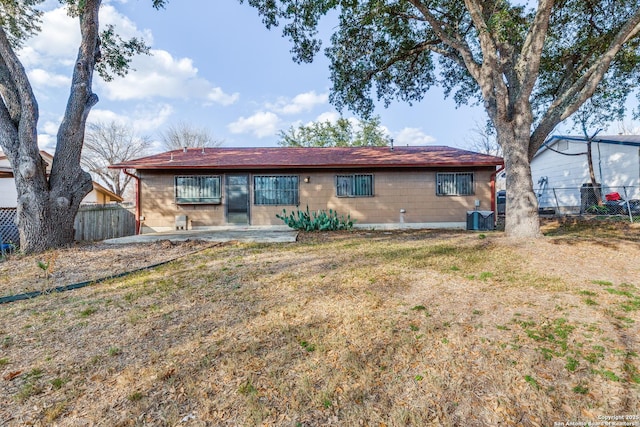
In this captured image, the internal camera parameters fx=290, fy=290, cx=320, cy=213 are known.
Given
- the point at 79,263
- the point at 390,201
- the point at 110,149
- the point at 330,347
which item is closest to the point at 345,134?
the point at 390,201

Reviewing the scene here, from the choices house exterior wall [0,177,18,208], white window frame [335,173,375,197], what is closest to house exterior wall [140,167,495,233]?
white window frame [335,173,375,197]

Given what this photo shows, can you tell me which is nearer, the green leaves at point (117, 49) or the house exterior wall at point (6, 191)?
the green leaves at point (117, 49)

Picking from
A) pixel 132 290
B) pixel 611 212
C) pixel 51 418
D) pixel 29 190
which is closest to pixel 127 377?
pixel 51 418

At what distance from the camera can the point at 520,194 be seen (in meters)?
6.07

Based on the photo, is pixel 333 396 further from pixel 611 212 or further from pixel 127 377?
pixel 611 212

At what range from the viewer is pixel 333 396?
5.49 feet

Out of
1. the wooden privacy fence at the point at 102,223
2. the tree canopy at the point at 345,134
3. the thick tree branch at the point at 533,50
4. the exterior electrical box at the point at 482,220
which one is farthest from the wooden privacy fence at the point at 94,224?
the tree canopy at the point at 345,134

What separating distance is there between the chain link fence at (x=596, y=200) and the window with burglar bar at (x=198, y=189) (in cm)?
1122

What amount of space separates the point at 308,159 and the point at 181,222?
446 cm

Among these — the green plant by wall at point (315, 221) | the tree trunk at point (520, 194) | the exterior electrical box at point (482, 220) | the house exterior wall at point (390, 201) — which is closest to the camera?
the tree trunk at point (520, 194)

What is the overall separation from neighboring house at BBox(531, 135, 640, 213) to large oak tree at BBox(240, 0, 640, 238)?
2799 millimetres

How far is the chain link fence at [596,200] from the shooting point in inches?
396

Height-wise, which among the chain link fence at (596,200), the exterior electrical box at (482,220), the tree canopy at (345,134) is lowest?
the exterior electrical box at (482,220)

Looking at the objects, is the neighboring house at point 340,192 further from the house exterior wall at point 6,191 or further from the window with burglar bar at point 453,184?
the house exterior wall at point 6,191
